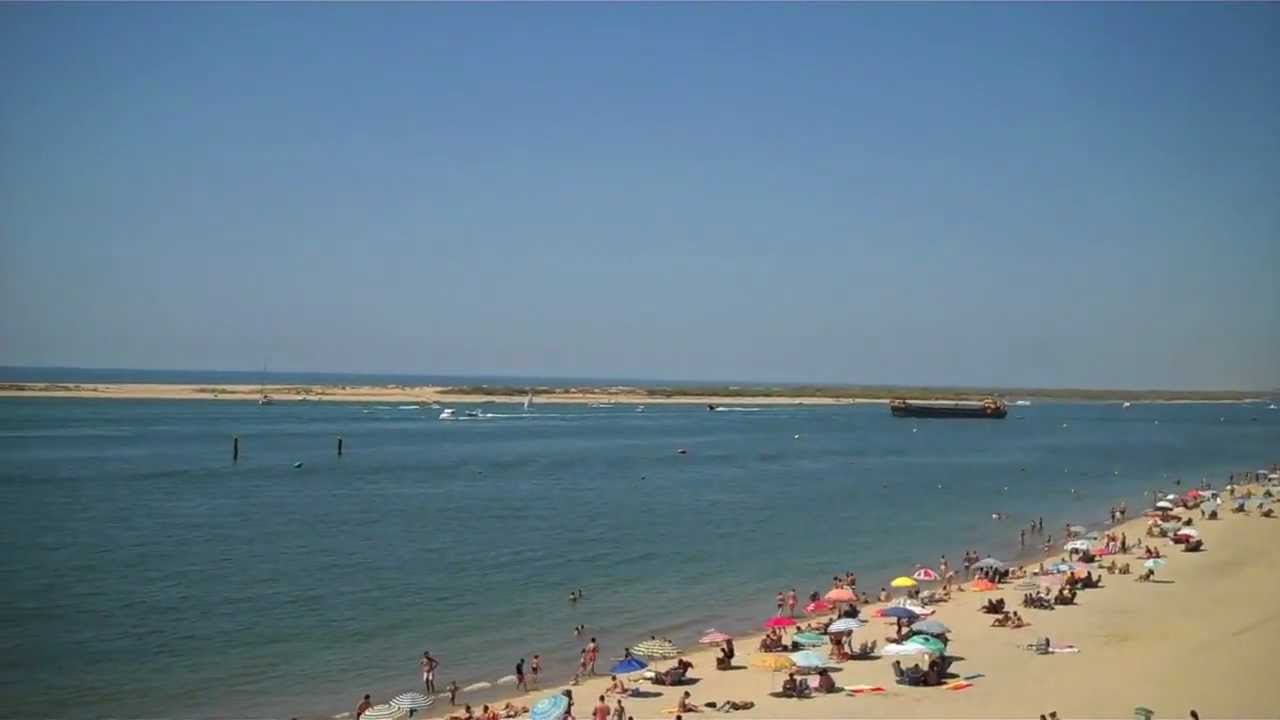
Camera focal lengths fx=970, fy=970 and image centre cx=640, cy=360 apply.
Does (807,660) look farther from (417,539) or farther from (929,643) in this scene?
(417,539)

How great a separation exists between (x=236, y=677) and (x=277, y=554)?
15606mm

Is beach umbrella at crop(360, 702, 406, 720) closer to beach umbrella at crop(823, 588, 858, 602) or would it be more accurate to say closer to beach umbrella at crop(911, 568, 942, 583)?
beach umbrella at crop(823, 588, 858, 602)

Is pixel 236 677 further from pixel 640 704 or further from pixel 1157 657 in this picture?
pixel 1157 657

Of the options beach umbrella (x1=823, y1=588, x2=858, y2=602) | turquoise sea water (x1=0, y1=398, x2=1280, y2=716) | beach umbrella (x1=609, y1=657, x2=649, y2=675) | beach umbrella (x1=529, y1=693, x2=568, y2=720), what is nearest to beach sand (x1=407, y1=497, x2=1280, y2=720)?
beach umbrella (x1=609, y1=657, x2=649, y2=675)

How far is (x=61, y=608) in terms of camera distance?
97.8ft

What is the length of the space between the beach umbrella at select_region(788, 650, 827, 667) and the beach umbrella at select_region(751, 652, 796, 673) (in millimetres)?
131

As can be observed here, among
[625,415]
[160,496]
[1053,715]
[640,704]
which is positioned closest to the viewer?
[1053,715]

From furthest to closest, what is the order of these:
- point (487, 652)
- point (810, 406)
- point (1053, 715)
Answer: point (810, 406)
point (487, 652)
point (1053, 715)

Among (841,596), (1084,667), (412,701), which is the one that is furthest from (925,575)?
(412,701)

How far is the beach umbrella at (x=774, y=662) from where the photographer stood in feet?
74.2

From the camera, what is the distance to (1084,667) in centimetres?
2362

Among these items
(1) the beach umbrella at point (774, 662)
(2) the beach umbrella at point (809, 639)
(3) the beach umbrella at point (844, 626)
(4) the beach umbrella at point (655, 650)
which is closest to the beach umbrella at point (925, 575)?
(3) the beach umbrella at point (844, 626)

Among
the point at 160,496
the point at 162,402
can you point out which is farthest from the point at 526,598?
the point at 162,402

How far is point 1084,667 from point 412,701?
628 inches
